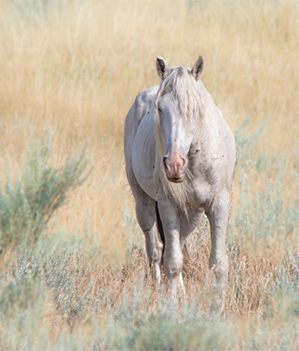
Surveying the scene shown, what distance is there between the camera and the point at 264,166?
830 centimetres

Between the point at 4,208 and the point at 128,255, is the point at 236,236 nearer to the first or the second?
the point at 128,255

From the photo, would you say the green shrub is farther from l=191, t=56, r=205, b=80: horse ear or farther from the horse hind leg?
l=191, t=56, r=205, b=80: horse ear

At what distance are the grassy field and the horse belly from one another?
2.53 feet

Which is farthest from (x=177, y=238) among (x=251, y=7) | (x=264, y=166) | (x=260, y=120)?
(x=251, y=7)

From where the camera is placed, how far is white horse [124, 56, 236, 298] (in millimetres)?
3693

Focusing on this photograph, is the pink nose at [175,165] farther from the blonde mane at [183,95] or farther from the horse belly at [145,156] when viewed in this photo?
the horse belly at [145,156]

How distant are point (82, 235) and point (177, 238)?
114 inches

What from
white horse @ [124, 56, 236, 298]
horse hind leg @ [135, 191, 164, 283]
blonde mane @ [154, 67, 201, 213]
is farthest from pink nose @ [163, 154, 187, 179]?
horse hind leg @ [135, 191, 164, 283]

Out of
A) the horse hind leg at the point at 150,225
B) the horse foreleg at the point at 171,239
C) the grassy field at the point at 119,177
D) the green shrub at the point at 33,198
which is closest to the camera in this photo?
the grassy field at the point at 119,177

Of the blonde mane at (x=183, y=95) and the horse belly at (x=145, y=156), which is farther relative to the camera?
the horse belly at (x=145, y=156)

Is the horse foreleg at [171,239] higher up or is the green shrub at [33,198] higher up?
the horse foreleg at [171,239]

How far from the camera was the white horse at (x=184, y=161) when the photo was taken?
12.1 ft

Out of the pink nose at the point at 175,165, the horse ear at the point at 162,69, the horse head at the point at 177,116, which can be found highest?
the horse ear at the point at 162,69

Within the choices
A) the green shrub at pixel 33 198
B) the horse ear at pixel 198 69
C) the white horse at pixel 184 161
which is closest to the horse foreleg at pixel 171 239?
the white horse at pixel 184 161
